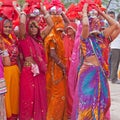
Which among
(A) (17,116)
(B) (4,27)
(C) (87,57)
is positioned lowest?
(A) (17,116)

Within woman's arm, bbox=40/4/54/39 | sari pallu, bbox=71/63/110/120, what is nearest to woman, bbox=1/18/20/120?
woman's arm, bbox=40/4/54/39

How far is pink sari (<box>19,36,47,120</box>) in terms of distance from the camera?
17.6 feet

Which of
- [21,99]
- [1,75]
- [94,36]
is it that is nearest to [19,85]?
[21,99]

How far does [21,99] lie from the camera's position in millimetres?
5359

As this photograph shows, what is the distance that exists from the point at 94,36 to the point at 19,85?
112 cm

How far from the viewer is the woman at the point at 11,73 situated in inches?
202

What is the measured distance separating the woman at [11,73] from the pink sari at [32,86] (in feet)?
0.28

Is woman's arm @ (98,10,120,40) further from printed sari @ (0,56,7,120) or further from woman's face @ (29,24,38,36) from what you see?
printed sari @ (0,56,7,120)

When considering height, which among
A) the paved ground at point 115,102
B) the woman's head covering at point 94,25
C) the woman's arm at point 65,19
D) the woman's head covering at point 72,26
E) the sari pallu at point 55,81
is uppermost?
the woman's head covering at point 94,25

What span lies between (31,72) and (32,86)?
17cm

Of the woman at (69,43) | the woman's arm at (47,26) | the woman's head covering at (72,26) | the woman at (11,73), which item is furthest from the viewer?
the woman's head covering at (72,26)

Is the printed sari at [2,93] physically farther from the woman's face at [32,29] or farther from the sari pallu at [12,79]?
the woman's face at [32,29]

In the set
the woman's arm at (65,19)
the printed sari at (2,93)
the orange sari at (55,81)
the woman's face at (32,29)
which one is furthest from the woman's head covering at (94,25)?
the printed sari at (2,93)

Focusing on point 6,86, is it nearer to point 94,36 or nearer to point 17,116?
point 17,116
